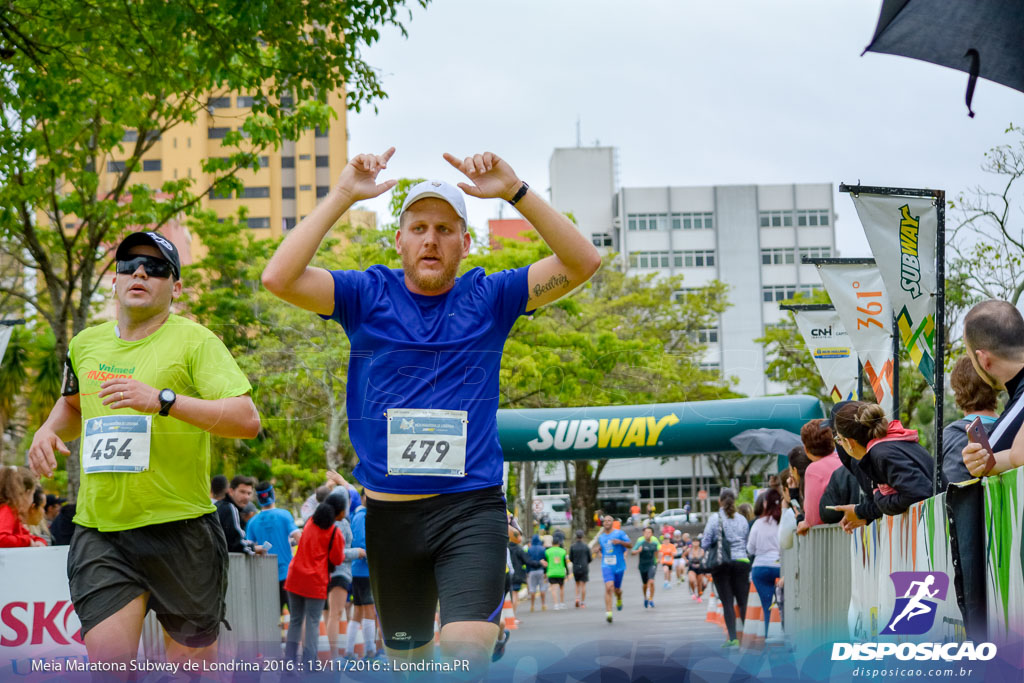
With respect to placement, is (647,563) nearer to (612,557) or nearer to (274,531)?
(612,557)

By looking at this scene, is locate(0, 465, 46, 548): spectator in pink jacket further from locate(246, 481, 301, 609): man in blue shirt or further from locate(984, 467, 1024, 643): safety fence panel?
locate(984, 467, 1024, 643): safety fence panel

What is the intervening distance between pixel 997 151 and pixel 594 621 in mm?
13947

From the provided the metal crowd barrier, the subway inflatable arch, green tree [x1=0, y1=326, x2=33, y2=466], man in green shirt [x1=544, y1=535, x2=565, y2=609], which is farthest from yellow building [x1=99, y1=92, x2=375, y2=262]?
the metal crowd barrier

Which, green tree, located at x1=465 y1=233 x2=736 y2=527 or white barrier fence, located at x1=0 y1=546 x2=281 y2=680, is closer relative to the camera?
white barrier fence, located at x1=0 y1=546 x2=281 y2=680

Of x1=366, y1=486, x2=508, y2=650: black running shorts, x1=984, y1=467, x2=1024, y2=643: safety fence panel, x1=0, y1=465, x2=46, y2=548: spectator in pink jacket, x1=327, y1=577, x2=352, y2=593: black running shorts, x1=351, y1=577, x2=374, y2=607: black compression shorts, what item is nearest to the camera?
x1=984, y1=467, x2=1024, y2=643: safety fence panel

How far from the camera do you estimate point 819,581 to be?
8.28 m

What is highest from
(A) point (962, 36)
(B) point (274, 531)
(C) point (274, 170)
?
(C) point (274, 170)

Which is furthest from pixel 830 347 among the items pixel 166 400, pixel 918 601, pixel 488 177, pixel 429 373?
pixel 166 400

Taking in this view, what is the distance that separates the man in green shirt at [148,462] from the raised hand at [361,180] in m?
0.95

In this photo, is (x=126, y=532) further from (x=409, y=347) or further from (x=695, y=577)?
(x=695, y=577)

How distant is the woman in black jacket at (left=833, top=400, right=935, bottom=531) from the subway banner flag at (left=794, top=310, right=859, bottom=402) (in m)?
6.24

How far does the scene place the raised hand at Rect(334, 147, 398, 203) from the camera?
13.0ft

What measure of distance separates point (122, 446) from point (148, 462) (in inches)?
4.4

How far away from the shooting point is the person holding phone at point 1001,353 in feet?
12.8
